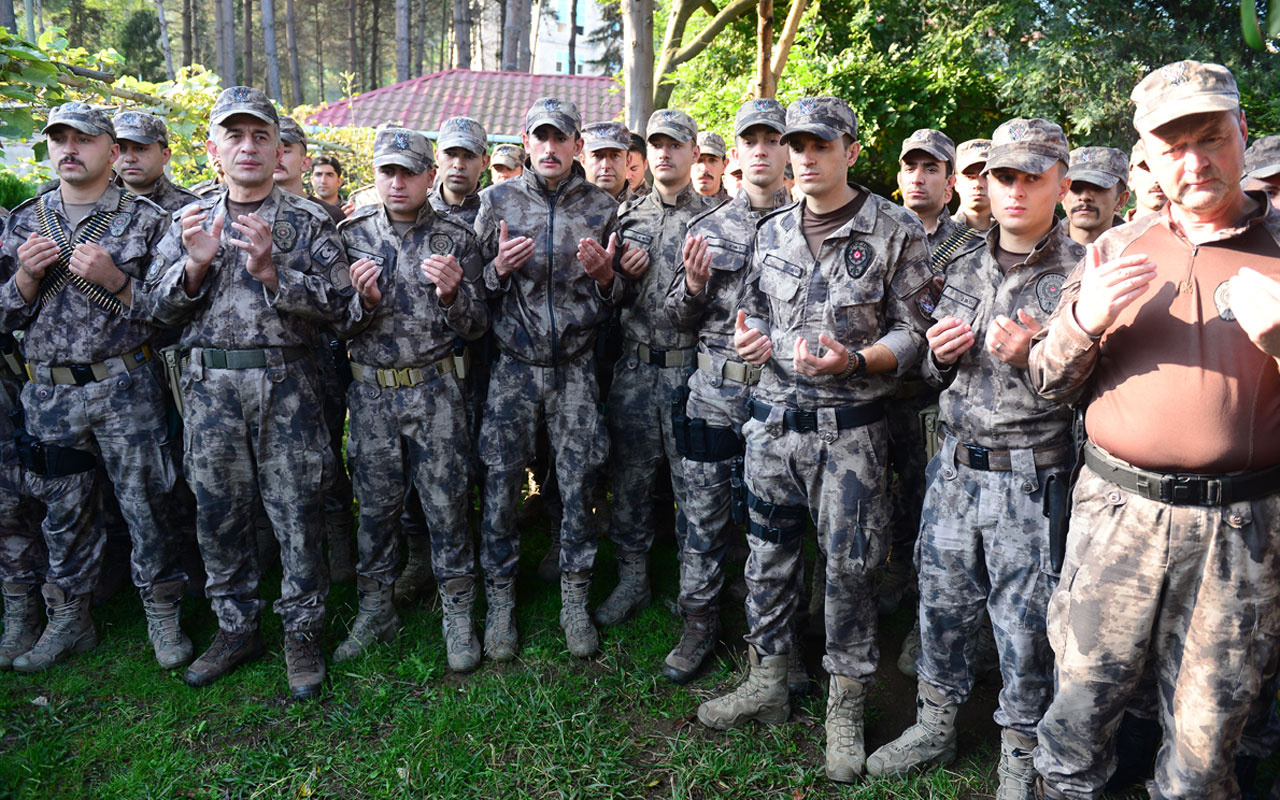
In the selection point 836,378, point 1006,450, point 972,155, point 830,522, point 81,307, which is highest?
point 972,155

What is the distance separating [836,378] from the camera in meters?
3.72

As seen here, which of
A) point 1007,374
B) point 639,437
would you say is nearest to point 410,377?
point 639,437

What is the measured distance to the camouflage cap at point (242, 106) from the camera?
421 cm

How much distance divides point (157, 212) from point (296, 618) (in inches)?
92.0

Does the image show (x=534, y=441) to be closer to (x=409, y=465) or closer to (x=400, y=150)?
(x=409, y=465)

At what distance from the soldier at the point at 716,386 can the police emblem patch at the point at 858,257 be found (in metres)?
0.74

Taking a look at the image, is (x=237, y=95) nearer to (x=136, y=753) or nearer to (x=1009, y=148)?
(x=136, y=753)

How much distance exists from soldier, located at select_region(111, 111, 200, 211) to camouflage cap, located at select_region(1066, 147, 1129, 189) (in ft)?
16.7

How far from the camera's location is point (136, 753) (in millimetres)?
3988

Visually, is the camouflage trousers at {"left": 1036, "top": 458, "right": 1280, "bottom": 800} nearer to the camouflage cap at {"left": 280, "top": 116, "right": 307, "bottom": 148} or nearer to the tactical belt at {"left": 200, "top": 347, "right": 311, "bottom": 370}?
the tactical belt at {"left": 200, "top": 347, "right": 311, "bottom": 370}

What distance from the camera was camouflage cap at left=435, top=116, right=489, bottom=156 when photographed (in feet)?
16.9

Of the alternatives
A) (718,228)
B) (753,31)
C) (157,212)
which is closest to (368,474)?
(157,212)

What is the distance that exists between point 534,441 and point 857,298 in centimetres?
197

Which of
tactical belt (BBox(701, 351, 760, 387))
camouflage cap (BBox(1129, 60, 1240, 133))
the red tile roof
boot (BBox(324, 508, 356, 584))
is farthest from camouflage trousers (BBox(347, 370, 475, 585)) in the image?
the red tile roof
